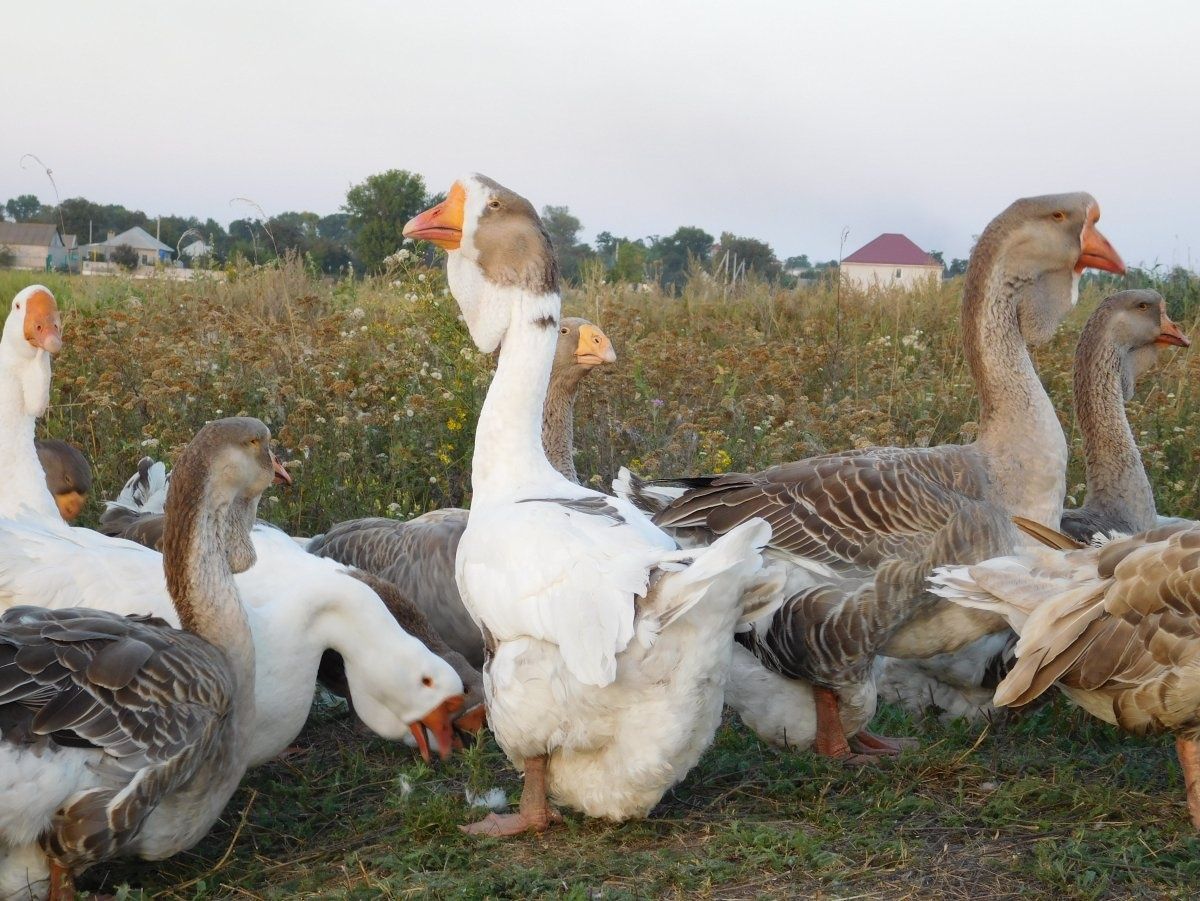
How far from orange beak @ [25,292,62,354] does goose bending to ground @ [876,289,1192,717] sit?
426 cm

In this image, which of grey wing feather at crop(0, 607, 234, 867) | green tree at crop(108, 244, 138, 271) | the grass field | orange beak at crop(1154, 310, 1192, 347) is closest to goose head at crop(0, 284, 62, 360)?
the grass field

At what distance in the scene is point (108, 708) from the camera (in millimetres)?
3656

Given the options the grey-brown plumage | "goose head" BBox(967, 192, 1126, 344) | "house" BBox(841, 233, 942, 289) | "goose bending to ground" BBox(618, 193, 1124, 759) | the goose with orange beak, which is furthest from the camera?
"house" BBox(841, 233, 942, 289)

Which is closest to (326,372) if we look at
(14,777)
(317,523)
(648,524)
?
(317,523)

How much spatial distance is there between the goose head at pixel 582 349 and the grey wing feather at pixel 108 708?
3076 mm

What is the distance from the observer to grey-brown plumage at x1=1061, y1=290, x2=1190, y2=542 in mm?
6180

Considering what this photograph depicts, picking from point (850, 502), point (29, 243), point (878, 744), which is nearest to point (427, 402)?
point (850, 502)

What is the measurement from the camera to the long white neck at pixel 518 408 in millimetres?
4441

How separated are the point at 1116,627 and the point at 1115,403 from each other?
2531 millimetres

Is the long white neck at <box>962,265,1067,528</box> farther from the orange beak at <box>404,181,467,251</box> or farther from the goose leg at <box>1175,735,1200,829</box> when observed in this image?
the orange beak at <box>404,181,467,251</box>

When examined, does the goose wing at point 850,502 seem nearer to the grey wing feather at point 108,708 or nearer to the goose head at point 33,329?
the grey wing feather at point 108,708

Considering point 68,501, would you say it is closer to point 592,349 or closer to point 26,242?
point 592,349

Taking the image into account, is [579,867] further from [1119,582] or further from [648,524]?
[1119,582]

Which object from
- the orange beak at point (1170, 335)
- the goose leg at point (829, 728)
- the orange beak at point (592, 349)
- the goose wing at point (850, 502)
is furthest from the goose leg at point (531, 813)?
the orange beak at point (1170, 335)
